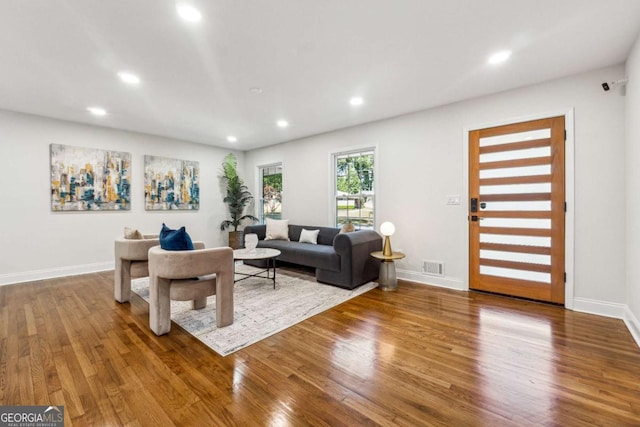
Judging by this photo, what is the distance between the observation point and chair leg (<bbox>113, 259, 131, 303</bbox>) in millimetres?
3184

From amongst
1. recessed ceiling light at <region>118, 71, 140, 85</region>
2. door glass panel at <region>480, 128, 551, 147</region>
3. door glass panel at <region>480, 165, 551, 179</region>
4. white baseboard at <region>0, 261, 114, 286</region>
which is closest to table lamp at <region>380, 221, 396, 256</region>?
door glass panel at <region>480, 165, 551, 179</region>

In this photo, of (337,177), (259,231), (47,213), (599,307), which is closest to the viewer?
(599,307)

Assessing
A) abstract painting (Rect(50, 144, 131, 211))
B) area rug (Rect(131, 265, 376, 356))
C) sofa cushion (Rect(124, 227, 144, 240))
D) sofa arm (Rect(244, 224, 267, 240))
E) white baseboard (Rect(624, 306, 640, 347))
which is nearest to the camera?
white baseboard (Rect(624, 306, 640, 347))

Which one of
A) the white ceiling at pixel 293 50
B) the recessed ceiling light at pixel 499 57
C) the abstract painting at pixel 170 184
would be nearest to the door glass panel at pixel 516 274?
the white ceiling at pixel 293 50

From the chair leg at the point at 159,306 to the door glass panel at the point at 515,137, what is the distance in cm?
398

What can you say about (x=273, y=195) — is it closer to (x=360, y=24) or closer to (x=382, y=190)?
(x=382, y=190)

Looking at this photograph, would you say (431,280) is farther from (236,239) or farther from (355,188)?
(236,239)

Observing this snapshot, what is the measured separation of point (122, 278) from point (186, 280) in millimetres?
1295

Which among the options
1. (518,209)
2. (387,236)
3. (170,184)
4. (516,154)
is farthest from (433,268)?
(170,184)

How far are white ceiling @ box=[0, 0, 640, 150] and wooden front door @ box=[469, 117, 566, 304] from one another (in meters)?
0.65

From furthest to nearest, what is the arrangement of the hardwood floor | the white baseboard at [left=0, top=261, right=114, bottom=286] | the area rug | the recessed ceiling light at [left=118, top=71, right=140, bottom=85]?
1. the white baseboard at [left=0, top=261, right=114, bottom=286]
2. the recessed ceiling light at [left=118, top=71, right=140, bottom=85]
3. the area rug
4. the hardwood floor

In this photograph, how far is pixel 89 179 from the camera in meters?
4.58

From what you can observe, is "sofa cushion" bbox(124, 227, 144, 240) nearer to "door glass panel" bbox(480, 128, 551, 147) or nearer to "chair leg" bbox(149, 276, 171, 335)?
"chair leg" bbox(149, 276, 171, 335)

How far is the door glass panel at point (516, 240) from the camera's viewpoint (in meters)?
3.11
